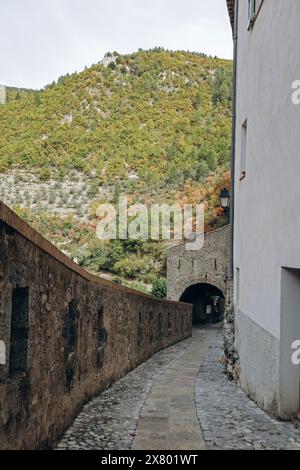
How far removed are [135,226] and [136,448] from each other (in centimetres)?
3168

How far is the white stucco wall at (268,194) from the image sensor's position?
6059 millimetres

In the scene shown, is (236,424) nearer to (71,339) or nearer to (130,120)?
(71,339)

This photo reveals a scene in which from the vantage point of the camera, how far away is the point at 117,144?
195 feet

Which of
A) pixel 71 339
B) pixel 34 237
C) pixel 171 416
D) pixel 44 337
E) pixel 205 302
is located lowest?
pixel 205 302

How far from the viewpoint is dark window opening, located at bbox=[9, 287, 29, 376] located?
4578 millimetres

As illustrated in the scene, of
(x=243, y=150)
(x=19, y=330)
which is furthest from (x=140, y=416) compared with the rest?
(x=243, y=150)

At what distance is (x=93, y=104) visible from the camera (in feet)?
230

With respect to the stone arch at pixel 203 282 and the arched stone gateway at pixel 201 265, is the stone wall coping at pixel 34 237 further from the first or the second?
the stone arch at pixel 203 282

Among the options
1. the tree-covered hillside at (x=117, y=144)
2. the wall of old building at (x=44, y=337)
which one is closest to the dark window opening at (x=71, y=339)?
the wall of old building at (x=44, y=337)

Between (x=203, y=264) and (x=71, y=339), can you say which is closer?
(x=71, y=339)

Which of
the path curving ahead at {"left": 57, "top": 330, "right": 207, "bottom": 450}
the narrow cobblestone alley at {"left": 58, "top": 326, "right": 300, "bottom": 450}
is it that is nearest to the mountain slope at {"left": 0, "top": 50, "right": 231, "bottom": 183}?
the path curving ahead at {"left": 57, "top": 330, "right": 207, "bottom": 450}

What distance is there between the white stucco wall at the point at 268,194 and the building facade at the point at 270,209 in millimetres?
12

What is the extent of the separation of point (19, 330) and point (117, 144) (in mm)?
56064

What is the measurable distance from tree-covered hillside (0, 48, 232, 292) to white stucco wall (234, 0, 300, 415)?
23.8 meters
